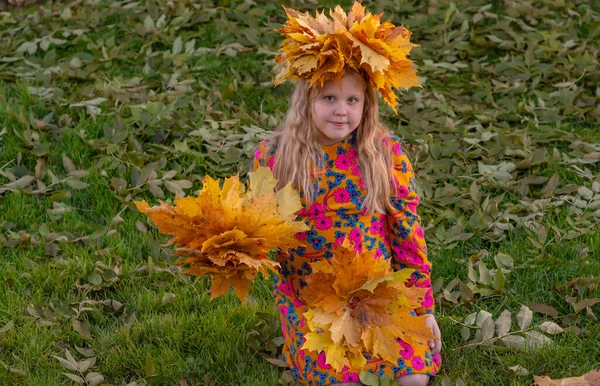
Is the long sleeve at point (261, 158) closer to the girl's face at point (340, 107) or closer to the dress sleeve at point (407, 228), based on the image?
the girl's face at point (340, 107)

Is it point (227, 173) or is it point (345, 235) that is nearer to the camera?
point (345, 235)

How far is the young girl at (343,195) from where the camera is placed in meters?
2.71

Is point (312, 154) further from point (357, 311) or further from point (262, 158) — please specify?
point (357, 311)

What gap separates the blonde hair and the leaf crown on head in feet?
0.51

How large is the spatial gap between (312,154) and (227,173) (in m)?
1.36

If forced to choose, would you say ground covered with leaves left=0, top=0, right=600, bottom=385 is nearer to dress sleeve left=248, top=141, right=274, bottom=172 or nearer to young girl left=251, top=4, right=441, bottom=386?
young girl left=251, top=4, right=441, bottom=386

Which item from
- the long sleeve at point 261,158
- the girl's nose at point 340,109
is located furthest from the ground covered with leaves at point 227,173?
the girl's nose at point 340,109

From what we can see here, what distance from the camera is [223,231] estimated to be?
221 cm

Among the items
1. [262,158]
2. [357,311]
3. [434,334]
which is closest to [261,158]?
[262,158]

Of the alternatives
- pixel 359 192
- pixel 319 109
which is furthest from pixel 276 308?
pixel 319 109

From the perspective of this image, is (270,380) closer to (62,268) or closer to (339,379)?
(339,379)

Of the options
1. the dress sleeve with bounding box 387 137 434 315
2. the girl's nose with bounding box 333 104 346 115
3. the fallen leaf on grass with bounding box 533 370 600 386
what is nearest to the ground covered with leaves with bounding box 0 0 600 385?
the fallen leaf on grass with bounding box 533 370 600 386

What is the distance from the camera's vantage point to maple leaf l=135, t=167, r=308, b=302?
2.18m

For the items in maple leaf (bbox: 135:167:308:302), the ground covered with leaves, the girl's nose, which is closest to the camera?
maple leaf (bbox: 135:167:308:302)
